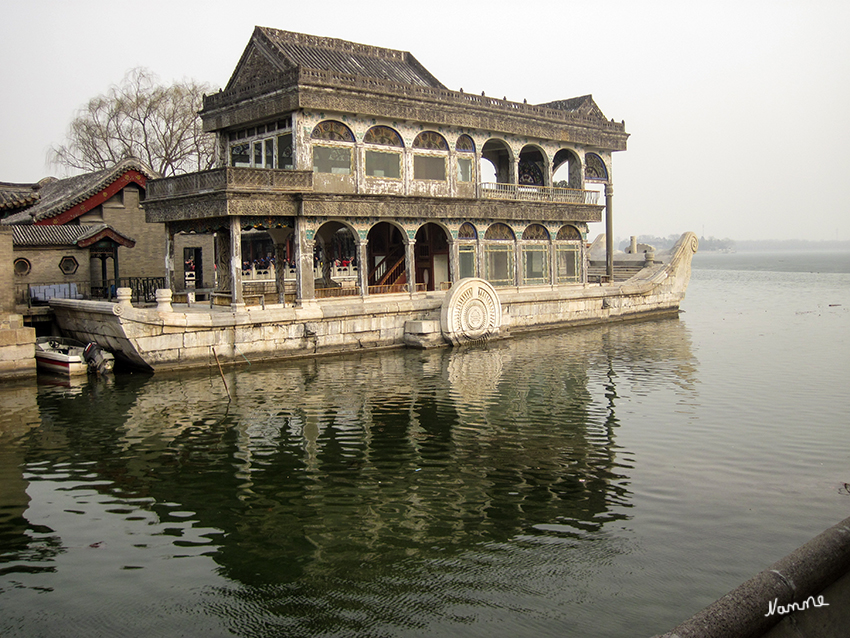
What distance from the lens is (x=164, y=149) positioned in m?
44.1

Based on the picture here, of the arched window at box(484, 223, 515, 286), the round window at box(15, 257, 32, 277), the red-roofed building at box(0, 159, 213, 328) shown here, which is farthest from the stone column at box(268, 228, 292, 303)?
the round window at box(15, 257, 32, 277)

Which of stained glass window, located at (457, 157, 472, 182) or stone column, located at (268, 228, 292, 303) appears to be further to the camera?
stained glass window, located at (457, 157, 472, 182)

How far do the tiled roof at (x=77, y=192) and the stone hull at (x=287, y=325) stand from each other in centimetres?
690

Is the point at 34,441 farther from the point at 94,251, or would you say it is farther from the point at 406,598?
the point at 94,251

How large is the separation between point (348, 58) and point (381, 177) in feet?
16.5

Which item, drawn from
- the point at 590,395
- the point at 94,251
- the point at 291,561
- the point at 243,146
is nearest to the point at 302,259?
the point at 243,146

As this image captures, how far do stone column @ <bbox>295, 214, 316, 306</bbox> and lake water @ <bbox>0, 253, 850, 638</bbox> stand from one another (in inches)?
168

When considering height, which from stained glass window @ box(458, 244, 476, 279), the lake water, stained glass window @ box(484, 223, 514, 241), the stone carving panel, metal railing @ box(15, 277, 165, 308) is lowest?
the lake water

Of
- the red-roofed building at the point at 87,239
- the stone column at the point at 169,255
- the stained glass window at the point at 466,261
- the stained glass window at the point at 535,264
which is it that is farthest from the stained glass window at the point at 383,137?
the red-roofed building at the point at 87,239

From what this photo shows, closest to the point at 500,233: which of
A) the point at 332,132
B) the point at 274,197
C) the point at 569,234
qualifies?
the point at 569,234

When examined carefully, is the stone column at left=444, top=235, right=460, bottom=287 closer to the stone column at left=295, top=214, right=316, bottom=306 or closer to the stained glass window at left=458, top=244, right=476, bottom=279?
the stained glass window at left=458, top=244, right=476, bottom=279

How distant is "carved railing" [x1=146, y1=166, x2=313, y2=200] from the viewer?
23125 millimetres

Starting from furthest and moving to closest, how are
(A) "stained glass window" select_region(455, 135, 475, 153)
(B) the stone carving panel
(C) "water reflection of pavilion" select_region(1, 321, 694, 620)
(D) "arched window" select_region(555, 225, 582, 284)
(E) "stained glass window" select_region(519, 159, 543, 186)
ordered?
(E) "stained glass window" select_region(519, 159, 543, 186) < (D) "arched window" select_region(555, 225, 582, 284) < (A) "stained glass window" select_region(455, 135, 475, 153) < (B) the stone carving panel < (C) "water reflection of pavilion" select_region(1, 321, 694, 620)

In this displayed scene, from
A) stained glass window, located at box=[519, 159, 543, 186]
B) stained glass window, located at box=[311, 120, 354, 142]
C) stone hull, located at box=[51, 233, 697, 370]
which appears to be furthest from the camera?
stained glass window, located at box=[519, 159, 543, 186]
